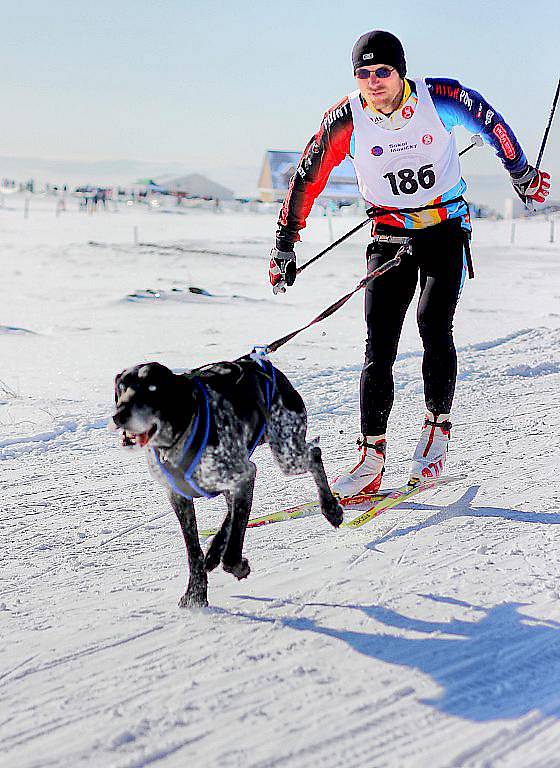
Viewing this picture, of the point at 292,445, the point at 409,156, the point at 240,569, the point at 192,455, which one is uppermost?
the point at 409,156

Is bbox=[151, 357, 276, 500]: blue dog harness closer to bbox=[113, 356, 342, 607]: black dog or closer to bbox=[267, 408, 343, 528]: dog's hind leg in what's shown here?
bbox=[113, 356, 342, 607]: black dog

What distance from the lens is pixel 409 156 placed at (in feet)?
12.5

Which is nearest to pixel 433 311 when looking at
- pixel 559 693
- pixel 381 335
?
pixel 381 335

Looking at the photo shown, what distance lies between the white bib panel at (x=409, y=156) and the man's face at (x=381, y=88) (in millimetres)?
82

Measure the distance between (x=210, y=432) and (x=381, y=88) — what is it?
190 centimetres

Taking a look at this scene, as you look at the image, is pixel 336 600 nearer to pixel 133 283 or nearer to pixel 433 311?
pixel 433 311

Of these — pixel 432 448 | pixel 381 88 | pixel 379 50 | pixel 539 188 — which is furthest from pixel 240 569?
pixel 539 188

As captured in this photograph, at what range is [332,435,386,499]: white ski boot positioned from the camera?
3.99m

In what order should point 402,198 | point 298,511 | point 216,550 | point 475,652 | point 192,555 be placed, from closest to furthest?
1. point 475,652
2. point 192,555
3. point 216,550
4. point 298,511
5. point 402,198

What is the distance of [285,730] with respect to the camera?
2.17 m

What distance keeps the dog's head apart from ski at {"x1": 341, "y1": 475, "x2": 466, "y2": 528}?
141cm

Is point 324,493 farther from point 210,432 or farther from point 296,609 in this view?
point 210,432

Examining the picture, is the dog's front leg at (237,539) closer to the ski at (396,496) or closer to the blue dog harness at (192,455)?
the blue dog harness at (192,455)

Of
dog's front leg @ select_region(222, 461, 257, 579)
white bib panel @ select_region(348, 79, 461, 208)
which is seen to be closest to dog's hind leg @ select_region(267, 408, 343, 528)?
dog's front leg @ select_region(222, 461, 257, 579)
